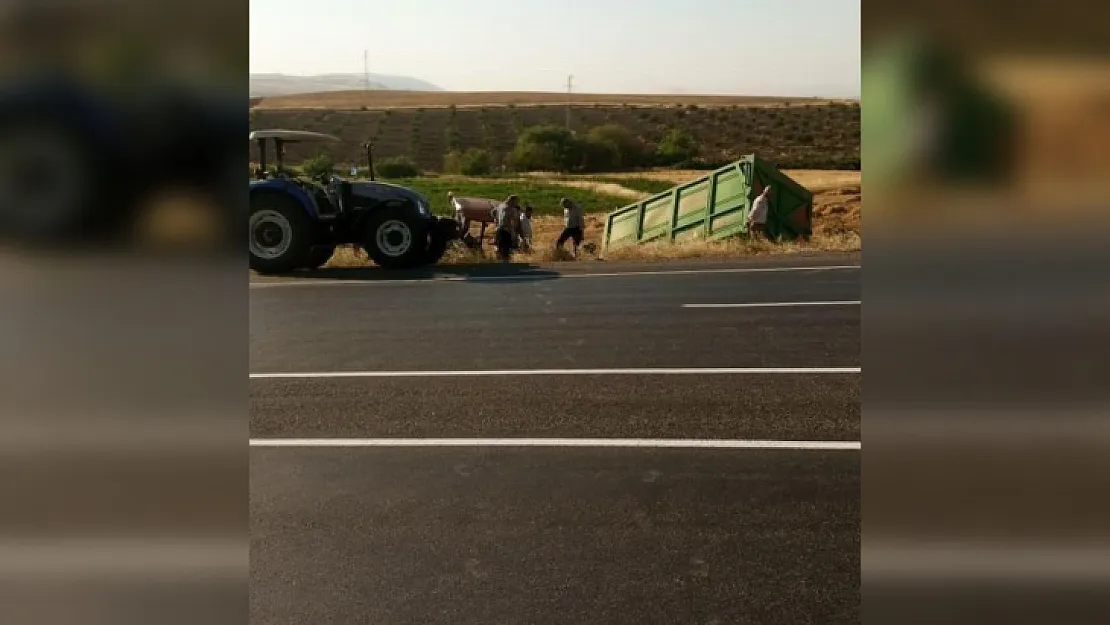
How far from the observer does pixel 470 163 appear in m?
51.4

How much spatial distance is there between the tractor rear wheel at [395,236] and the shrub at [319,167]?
0.99m

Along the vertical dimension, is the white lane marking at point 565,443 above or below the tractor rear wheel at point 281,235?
below

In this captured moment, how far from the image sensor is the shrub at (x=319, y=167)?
47.5 feet

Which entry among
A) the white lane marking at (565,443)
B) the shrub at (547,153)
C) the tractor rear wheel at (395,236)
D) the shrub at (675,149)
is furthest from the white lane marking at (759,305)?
the shrub at (675,149)

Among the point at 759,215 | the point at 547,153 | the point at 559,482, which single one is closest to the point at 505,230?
the point at 759,215

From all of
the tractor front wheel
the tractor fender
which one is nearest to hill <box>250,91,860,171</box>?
the tractor fender

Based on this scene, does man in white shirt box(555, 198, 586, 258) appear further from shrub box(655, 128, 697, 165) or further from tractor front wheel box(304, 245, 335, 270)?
shrub box(655, 128, 697, 165)

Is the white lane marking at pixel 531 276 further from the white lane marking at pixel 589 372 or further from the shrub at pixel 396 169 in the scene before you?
the shrub at pixel 396 169
